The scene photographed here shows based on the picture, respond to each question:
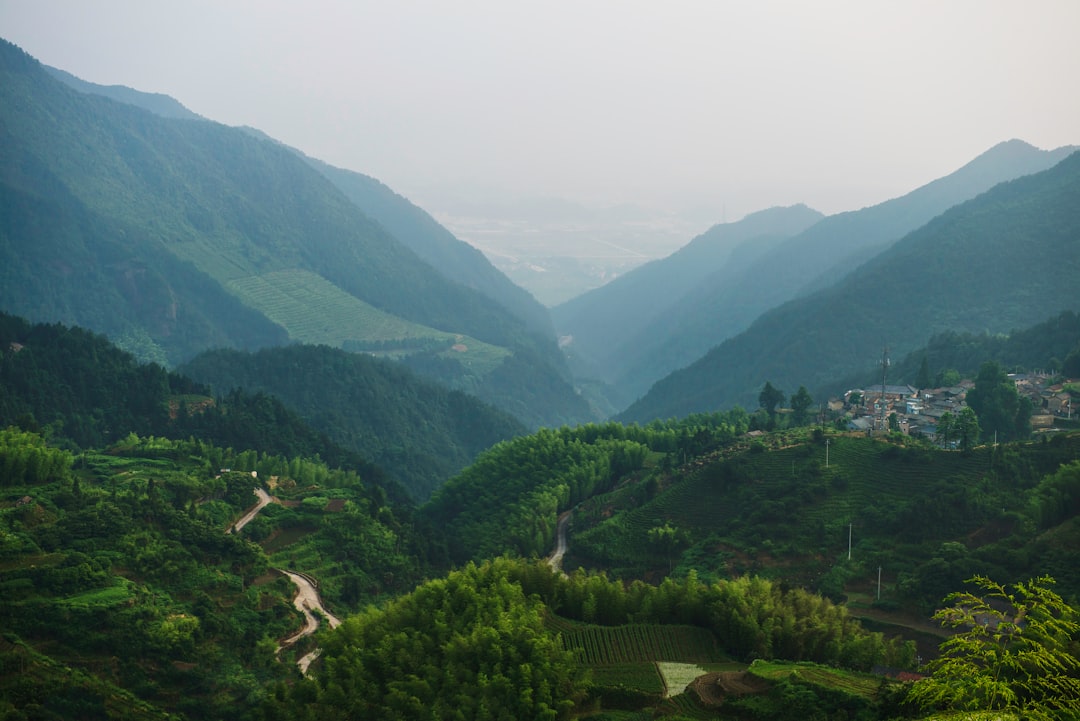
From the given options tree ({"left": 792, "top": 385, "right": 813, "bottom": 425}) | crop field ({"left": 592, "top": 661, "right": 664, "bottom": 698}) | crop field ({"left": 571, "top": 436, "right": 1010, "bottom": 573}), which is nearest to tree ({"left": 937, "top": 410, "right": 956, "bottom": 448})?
crop field ({"left": 571, "top": 436, "right": 1010, "bottom": 573})

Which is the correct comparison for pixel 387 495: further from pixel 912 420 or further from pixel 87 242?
pixel 87 242

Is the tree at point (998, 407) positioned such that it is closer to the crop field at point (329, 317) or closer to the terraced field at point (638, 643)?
the terraced field at point (638, 643)

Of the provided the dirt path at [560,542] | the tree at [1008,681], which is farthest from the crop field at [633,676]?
the dirt path at [560,542]

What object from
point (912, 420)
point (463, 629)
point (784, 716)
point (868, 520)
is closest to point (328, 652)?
point (463, 629)

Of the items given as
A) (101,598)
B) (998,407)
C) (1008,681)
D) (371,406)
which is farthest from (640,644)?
(371,406)

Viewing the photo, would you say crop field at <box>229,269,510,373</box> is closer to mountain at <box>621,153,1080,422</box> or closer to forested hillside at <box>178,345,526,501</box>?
mountain at <box>621,153,1080,422</box>
